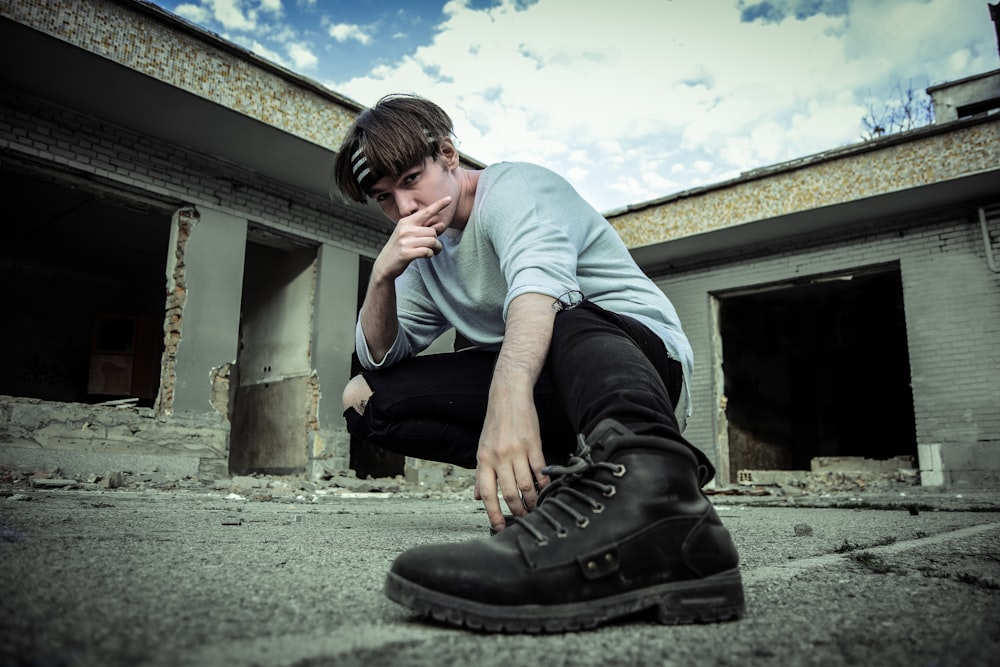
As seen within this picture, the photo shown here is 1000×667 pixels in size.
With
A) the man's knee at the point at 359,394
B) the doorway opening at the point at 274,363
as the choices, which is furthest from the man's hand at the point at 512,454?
the doorway opening at the point at 274,363

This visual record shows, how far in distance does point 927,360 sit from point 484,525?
7527 millimetres

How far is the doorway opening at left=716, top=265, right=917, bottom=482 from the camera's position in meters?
12.3

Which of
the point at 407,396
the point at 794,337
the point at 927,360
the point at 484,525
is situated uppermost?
the point at 794,337

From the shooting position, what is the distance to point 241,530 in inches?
83.2

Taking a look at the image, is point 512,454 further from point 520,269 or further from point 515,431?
point 520,269

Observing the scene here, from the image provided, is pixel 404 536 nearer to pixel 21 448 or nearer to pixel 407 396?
pixel 407 396

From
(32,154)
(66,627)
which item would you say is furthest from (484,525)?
(32,154)

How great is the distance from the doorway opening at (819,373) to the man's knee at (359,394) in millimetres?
10733

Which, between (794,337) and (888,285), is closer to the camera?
(888,285)

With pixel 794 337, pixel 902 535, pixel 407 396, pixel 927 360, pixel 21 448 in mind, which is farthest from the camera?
pixel 794 337

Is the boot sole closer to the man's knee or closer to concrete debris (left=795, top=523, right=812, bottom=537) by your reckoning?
the man's knee

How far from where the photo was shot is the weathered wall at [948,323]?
758 cm

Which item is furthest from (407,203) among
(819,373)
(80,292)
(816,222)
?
(819,373)

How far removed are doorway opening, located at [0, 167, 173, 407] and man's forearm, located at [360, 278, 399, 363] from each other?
6.17m
